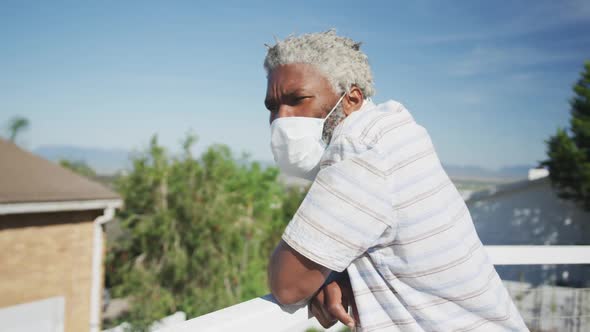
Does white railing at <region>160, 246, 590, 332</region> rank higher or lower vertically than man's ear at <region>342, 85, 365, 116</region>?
lower

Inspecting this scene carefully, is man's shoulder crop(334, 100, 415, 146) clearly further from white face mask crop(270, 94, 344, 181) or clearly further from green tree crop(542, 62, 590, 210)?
green tree crop(542, 62, 590, 210)

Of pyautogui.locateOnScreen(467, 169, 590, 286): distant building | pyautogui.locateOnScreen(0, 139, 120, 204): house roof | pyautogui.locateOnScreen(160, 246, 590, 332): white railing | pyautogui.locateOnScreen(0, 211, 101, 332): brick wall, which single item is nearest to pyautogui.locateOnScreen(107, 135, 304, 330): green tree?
pyautogui.locateOnScreen(0, 211, 101, 332): brick wall

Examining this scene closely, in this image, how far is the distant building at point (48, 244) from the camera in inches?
258

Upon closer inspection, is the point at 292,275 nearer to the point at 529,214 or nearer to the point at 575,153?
the point at 575,153

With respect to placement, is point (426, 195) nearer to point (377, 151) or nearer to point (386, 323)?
point (377, 151)

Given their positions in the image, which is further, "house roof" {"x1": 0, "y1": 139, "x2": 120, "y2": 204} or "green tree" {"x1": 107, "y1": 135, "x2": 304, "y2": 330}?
"green tree" {"x1": 107, "y1": 135, "x2": 304, "y2": 330}

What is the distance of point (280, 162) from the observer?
126cm

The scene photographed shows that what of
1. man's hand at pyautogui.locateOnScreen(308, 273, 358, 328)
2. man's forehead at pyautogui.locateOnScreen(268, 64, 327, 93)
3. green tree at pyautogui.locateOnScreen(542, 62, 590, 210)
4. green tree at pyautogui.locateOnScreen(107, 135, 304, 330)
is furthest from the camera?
green tree at pyautogui.locateOnScreen(542, 62, 590, 210)

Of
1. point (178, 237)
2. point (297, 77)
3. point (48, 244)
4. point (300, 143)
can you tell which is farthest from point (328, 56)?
point (178, 237)

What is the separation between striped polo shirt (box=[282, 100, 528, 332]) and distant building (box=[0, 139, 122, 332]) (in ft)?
22.5

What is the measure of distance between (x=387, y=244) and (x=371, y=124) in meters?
0.26

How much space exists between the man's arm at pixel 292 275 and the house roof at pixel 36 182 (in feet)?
22.1

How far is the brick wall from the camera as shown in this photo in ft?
21.5

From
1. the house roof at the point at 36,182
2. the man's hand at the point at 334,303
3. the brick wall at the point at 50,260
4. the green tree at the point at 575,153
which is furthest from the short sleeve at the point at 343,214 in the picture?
the green tree at the point at 575,153
